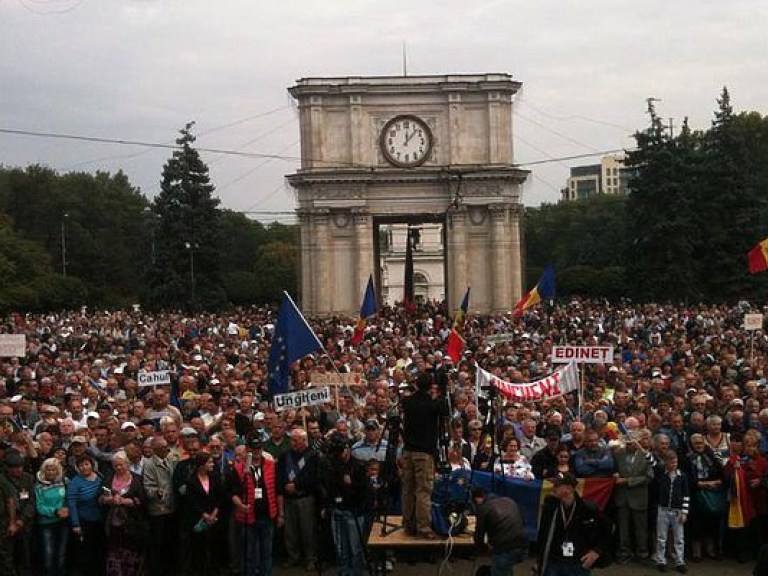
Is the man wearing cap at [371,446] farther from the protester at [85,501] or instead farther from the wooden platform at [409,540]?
the protester at [85,501]

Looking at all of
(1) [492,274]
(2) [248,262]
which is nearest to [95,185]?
(2) [248,262]

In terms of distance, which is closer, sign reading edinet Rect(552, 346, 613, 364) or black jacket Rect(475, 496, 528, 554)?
black jacket Rect(475, 496, 528, 554)

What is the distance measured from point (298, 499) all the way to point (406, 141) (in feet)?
153

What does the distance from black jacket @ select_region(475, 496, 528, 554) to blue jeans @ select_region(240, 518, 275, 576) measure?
11.8ft

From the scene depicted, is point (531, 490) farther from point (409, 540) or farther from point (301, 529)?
point (409, 540)

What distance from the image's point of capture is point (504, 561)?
Answer: 461 inches

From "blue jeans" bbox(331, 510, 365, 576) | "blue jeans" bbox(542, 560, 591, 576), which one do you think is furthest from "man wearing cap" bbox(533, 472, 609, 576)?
"blue jeans" bbox(331, 510, 365, 576)

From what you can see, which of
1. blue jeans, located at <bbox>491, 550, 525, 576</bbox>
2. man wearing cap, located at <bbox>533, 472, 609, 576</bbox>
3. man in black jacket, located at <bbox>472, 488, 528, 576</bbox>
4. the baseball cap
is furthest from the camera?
the baseball cap

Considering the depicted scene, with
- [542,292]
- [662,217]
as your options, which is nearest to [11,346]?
[542,292]

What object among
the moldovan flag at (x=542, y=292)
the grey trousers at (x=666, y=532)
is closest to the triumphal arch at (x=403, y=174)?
the moldovan flag at (x=542, y=292)

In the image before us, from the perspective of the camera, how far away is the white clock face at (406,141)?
60.0 m

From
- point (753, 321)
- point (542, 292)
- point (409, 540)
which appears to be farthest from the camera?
point (542, 292)

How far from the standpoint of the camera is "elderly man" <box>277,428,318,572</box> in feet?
47.3

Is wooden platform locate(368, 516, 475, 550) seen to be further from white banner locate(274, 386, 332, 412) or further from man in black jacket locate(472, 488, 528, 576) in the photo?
white banner locate(274, 386, 332, 412)
